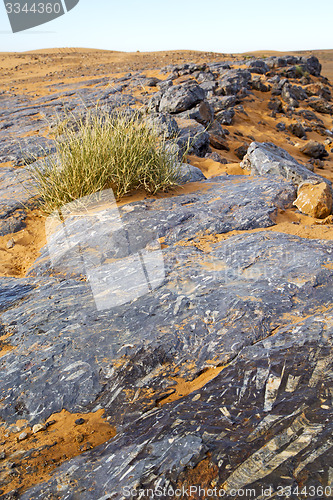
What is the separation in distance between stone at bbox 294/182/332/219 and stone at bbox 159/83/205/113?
447 centimetres

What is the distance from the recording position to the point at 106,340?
210 cm

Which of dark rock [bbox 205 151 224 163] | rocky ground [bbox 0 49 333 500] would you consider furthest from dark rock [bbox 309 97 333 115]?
rocky ground [bbox 0 49 333 500]

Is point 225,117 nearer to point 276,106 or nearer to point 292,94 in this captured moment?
point 276,106

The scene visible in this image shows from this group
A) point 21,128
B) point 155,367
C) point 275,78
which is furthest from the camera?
point 275,78

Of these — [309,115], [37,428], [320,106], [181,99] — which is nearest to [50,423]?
[37,428]

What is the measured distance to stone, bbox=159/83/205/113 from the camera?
7.71m

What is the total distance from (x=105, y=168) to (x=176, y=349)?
2346mm

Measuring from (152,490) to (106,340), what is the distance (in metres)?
0.96

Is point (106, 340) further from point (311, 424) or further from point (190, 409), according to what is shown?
point (311, 424)

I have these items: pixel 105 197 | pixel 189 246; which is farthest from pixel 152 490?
pixel 105 197

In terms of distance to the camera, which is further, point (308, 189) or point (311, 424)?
point (308, 189)

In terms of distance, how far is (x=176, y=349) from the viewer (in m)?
2.01

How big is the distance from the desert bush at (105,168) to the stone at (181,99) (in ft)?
12.2

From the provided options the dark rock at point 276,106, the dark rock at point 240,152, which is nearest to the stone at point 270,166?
the dark rock at point 240,152
